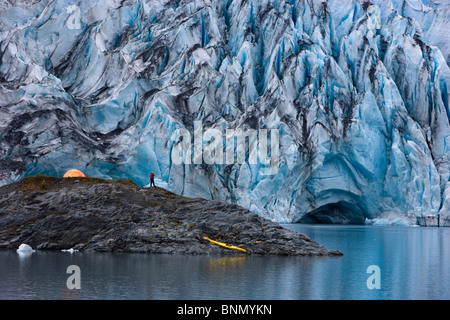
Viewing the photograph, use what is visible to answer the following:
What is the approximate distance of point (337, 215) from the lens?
45.9 m

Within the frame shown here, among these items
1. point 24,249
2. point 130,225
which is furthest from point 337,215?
point 24,249

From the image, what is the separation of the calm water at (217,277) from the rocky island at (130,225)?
117 centimetres

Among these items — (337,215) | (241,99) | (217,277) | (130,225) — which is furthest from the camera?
(337,215)

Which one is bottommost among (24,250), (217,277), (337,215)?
(217,277)

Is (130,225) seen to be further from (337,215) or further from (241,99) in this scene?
(337,215)

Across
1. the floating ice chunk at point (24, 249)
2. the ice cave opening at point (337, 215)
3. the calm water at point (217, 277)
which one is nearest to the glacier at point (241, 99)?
the ice cave opening at point (337, 215)

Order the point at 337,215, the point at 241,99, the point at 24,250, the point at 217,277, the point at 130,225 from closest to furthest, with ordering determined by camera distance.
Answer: the point at 217,277 < the point at 24,250 < the point at 130,225 < the point at 241,99 < the point at 337,215

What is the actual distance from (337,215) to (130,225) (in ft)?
95.7

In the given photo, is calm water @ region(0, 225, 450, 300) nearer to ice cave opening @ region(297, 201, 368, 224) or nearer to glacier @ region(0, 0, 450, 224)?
glacier @ region(0, 0, 450, 224)

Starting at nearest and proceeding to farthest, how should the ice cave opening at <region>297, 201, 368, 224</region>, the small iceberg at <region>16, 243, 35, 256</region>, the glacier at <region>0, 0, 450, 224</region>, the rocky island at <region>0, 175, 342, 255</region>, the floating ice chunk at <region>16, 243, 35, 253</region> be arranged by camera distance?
the small iceberg at <region>16, 243, 35, 256</region> < the floating ice chunk at <region>16, 243, 35, 253</region> < the rocky island at <region>0, 175, 342, 255</region> < the glacier at <region>0, 0, 450, 224</region> < the ice cave opening at <region>297, 201, 368, 224</region>

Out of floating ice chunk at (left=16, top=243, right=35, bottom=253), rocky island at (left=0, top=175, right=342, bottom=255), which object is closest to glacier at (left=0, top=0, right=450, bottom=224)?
rocky island at (left=0, top=175, right=342, bottom=255)

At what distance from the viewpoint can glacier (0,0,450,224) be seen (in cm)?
3681

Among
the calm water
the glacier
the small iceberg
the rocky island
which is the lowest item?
the calm water

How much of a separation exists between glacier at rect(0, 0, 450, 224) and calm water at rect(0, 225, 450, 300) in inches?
720
